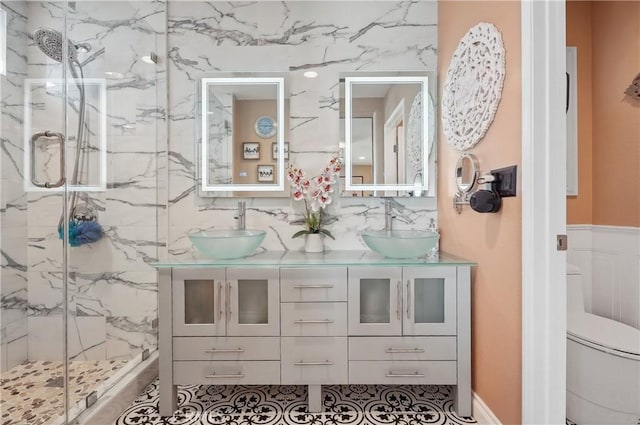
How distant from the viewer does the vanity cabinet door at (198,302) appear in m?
1.61

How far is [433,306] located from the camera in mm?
1618

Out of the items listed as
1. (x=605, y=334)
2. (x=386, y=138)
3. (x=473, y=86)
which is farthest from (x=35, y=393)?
(x=605, y=334)

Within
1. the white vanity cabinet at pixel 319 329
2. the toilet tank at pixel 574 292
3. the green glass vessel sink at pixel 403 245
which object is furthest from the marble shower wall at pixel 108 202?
the toilet tank at pixel 574 292

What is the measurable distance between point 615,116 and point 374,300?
185cm

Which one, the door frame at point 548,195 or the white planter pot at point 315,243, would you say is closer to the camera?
the door frame at point 548,195

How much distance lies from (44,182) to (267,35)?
1554 mm

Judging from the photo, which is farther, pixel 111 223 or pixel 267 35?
pixel 267 35

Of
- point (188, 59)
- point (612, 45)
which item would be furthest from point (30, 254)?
point (612, 45)

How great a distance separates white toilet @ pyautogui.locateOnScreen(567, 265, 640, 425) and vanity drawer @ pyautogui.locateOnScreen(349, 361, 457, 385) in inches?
22.3

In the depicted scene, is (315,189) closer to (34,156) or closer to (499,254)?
(499,254)

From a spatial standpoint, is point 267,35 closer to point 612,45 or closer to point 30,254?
point 30,254

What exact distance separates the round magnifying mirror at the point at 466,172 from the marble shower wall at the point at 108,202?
72.4 inches

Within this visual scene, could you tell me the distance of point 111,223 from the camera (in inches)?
74.1

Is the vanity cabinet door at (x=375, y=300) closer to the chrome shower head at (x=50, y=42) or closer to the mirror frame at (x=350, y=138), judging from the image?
the mirror frame at (x=350, y=138)
